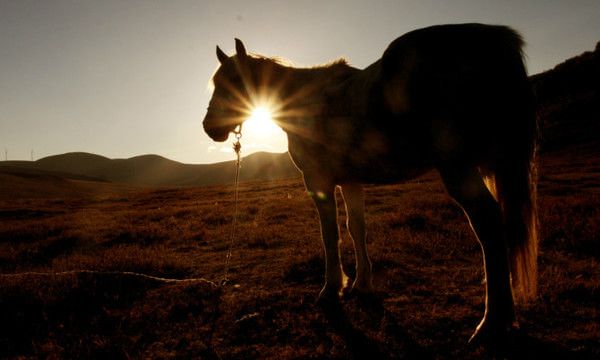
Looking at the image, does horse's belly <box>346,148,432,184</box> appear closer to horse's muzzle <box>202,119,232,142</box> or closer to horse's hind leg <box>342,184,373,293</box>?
horse's hind leg <box>342,184,373,293</box>

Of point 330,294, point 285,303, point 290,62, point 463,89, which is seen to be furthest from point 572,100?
point 285,303

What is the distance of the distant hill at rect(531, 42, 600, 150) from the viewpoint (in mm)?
51219

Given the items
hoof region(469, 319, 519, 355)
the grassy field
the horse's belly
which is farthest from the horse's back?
the grassy field

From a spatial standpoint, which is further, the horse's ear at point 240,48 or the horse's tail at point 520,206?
the horse's ear at point 240,48

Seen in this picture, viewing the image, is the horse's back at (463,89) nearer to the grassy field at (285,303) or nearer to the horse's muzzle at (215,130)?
the grassy field at (285,303)

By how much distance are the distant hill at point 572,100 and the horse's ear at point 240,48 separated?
163 feet

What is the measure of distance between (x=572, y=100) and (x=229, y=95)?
76.7m

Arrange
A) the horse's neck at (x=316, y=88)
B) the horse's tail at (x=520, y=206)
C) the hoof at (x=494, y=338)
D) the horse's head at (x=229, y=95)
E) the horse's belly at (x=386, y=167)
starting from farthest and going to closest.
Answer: the horse's head at (x=229, y=95), the horse's neck at (x=316, y=88), the horse's belly at (x=386, y=167), the horse's tail at (x=520, y=206), the hoof at (x=494, y=338)

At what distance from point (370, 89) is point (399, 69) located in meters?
0.36

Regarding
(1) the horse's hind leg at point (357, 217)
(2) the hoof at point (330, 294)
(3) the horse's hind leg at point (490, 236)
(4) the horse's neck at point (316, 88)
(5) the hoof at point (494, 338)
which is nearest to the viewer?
(3) the horse's hind leg at point (490, 236)

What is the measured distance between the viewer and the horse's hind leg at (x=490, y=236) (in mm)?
3143

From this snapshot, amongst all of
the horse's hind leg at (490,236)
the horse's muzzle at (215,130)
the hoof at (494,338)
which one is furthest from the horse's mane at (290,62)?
the hoof at (494,338)

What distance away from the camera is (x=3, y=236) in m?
12.3

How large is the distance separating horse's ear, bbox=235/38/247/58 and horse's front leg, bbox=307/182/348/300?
227cm
